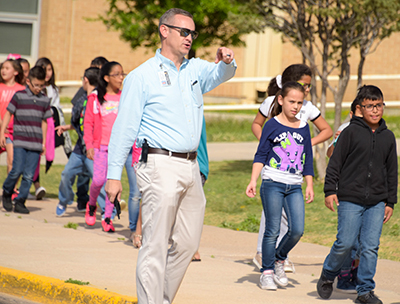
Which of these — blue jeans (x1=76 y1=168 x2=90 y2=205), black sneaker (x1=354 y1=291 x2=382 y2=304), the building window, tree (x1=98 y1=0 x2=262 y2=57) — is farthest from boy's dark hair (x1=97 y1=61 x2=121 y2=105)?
the building window

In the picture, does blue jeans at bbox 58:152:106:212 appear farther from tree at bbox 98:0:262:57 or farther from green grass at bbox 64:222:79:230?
tree at bbox 98:0:262:57

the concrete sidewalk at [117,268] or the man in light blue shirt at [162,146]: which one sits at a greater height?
the man in light blue shirt at [162,146]

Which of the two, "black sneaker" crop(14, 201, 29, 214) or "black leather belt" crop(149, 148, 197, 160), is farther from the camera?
"black sneaker" crop(14, 201, 29, 214)

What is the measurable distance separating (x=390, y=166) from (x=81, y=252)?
3240 millimetres

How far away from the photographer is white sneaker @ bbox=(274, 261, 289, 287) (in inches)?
215

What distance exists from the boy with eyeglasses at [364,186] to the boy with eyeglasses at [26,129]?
4635mm

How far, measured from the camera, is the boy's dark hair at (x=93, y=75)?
8.09 m

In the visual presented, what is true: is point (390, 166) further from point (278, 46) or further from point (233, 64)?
point (278, 46)

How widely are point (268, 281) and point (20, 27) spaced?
62.9ft

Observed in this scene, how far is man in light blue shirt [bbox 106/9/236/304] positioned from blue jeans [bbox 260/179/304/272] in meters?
1.16

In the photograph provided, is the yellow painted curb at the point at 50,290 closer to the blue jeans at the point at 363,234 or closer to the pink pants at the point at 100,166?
the blue jeans at the point at 363,234

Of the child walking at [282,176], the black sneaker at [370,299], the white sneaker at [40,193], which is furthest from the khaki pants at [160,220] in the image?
the white sneaker at [40,193]

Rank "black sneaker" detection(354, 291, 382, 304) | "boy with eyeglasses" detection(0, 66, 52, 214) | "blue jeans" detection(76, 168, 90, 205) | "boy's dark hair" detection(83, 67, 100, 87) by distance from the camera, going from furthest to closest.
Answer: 1. "blue jeans" detection(76, 168, 90, 205)
2. "boy with eyeglasses" detection(0, 66, 52, 214)
3. "boy's dark hair" detection(83, 67, 100, 87)
4. "black sneaker" detection(354, 291, 382, 304)

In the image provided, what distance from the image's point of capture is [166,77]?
4.27 meters
